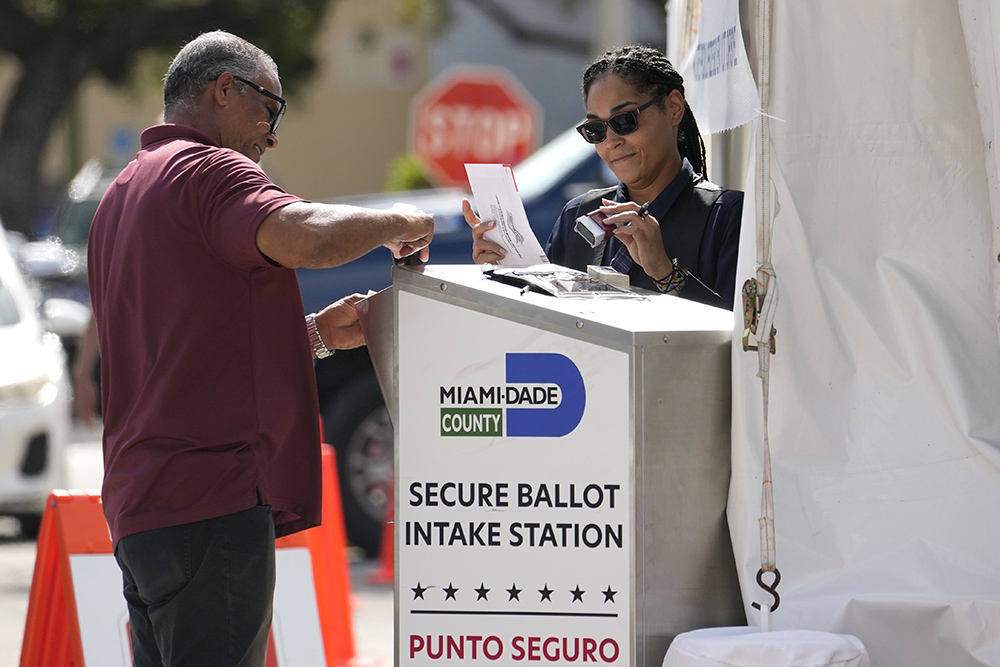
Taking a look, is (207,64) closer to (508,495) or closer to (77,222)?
(508,495)

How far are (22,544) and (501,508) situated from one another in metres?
5.63

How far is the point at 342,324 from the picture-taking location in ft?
10.4

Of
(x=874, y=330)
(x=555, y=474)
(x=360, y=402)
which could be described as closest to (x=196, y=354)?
(x=555, y=474)

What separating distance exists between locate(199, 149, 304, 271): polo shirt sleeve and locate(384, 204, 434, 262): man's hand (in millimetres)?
228

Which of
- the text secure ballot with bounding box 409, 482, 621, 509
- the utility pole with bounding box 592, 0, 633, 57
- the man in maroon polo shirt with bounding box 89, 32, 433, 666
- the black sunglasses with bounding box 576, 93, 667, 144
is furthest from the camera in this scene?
the utility pole with bounding box 592, 0, 633, 57

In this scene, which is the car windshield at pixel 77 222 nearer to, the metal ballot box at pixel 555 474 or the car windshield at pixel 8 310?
the car windshield at pixel 8 310

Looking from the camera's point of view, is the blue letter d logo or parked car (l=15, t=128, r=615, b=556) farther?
parked car (l=15, t=128, r=615, b=556)

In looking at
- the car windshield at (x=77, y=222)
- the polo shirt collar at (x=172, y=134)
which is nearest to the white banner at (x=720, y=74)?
the polo shirt collar at (x=172, y=134)

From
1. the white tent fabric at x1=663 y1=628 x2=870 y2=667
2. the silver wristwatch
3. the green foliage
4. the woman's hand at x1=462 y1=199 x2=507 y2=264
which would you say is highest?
the green foliage

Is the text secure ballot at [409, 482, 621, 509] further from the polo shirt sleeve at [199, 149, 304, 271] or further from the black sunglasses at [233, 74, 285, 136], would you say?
the black sunglasses at [233, 74, 285, 136]

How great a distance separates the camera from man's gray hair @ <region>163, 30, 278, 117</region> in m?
3.13

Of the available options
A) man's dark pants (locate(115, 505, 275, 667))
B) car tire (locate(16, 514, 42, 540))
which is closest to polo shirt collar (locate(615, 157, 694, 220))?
man's dark pants (locate(115, 505, 275, 667))

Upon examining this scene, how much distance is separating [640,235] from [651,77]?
1.87 feet

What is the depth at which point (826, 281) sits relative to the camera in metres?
2.60
